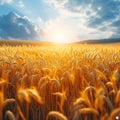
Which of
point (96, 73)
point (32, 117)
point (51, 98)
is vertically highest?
point (96, 73)

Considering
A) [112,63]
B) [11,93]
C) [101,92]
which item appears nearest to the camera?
[101,92]

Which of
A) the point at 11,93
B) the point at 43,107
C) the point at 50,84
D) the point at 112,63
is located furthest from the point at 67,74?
the point at 112,63

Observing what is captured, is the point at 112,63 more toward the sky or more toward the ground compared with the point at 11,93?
more toward the sky

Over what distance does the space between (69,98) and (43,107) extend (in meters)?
0.34

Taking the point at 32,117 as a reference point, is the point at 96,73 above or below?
above

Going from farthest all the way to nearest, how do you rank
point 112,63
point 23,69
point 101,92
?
point 112,63 → point 23,69 → point 101,92

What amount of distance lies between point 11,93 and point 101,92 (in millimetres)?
1953

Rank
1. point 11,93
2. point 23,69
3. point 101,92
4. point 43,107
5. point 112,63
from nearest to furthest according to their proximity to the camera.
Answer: point 101,92
point 43,107
point 11,93
point 23,69
point 112,63

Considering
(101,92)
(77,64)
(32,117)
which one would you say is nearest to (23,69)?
(77,64)

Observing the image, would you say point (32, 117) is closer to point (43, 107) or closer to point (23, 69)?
point (43, 107)

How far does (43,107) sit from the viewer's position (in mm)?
3023

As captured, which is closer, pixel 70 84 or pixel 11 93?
pixel 70 84

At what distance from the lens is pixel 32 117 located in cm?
313

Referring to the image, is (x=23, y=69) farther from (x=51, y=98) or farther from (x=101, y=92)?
(x=101, y=92)
